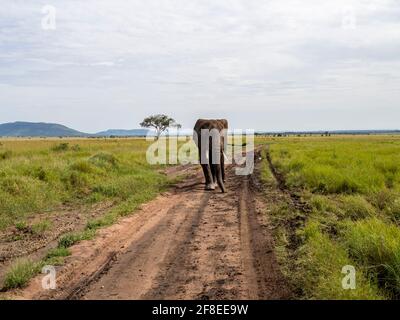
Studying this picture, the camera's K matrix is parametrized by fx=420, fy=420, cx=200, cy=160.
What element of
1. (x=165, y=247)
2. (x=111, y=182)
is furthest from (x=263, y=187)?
(x=165, y=247)

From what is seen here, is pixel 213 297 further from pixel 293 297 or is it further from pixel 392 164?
pixel 392 164

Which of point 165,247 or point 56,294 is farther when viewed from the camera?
point 165,247

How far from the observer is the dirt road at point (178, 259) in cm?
550

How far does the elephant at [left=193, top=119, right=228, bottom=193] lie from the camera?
15.3m

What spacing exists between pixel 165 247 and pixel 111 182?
804cm

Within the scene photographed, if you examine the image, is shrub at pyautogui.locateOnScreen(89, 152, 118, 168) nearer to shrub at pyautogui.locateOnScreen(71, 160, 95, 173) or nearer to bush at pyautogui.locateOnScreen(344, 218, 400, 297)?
shrub at pyautogui.locateOnScreen(71, 160, 95, 173)

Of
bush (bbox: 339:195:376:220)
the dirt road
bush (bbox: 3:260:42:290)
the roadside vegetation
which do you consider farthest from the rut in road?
bush (bbox: 339:195:376:220)

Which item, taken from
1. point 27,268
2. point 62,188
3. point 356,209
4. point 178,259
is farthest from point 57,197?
point 356,209

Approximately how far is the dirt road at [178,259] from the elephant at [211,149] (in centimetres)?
402

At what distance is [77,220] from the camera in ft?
33.6

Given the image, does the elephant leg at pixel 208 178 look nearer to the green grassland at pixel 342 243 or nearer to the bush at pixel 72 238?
the green grassland at pixel 342 243

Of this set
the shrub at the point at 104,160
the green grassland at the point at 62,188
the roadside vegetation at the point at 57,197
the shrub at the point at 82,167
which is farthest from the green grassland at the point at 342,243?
the shrub at the point at 104,160

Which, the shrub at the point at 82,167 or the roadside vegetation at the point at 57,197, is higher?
the shrub at the point at 82,167
